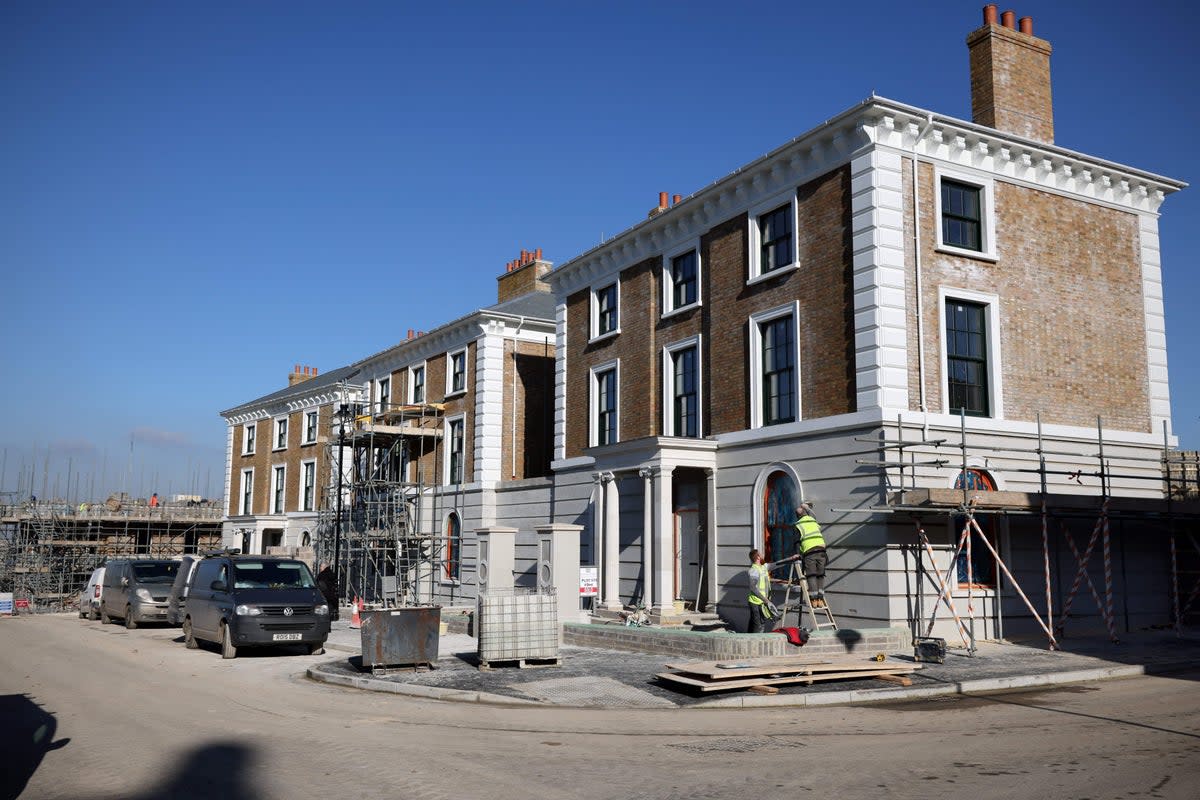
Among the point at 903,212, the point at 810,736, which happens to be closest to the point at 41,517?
the point at 903,212

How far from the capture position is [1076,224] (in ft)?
66.6

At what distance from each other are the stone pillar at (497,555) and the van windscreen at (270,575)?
6.60m

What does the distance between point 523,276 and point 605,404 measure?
561 inches

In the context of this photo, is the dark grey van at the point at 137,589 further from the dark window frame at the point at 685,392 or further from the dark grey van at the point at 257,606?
the dark window frame at the point at 685,392

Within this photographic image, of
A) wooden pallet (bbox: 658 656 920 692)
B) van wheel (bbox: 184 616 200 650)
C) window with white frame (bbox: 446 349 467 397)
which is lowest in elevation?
van wheel (bbox: 184 616 200 650)

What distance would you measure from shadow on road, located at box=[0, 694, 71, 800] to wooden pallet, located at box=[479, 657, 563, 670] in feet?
19.7

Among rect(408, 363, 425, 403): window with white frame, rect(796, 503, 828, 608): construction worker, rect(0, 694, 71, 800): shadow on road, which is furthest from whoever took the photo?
rect(408, 363, 425, 403): window with white frame

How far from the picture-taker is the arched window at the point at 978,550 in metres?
17.6

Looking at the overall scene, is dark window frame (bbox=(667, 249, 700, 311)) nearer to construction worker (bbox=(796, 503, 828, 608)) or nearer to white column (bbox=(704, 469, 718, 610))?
white column (bbox=(704, 469, 718, 610))

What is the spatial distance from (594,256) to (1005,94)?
10872mm

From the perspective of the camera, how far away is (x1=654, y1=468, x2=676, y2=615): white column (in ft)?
68.5

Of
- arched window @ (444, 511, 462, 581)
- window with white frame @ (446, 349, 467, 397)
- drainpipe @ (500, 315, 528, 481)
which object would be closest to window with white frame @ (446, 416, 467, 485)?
window with white frame @ (446, 349, 467, 397)

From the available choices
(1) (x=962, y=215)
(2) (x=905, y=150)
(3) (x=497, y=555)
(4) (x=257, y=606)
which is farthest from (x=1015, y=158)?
(4) (x=257, y=606)

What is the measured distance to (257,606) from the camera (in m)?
17.2
